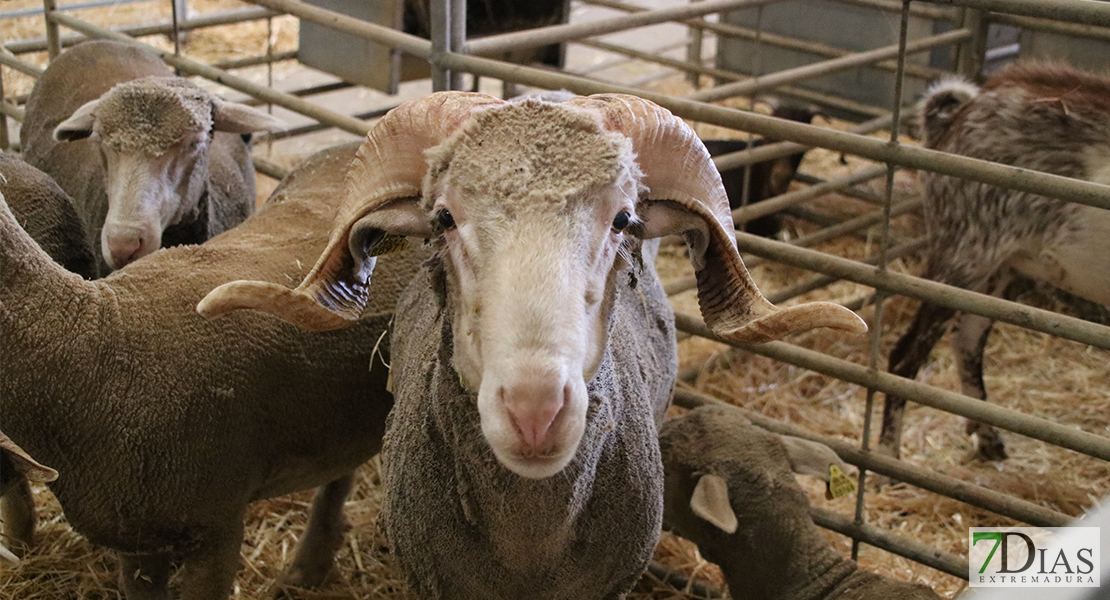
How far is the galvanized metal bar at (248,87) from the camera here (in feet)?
12.4

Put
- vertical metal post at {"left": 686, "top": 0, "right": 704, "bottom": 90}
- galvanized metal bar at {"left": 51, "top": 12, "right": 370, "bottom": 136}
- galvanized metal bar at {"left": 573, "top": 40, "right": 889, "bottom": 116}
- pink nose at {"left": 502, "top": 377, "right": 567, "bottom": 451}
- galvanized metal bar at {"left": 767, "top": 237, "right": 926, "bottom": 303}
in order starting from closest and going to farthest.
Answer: pink nose at {"left": 502, "top": 377, "right": 567, "bottom": 451} < galvanized metal bar at {"left": 51, "top": 12, "right": 370, "bottom": 136} < galvanized metal bar at {"left": 767, "top": 237, "right": 926, "bottom": 303} < galvanized metal bar at {"left": 573, "top": 40, "right": 889, "bottom": 116} < vertical metal post at {"left": 686, "top": 0, "right": 704, "bottom": 90}

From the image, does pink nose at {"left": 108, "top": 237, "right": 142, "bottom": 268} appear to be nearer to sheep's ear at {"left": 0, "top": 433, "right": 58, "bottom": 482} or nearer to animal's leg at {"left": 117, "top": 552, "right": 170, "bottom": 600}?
animal's leg at {"left": 117, "top": 552, "right": 170, "bottom": 600}

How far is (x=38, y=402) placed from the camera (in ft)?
7.95

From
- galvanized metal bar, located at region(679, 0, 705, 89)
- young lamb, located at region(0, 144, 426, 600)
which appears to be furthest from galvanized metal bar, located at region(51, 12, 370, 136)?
galvanized metal bar, located at region(679, 0, 705, 89)

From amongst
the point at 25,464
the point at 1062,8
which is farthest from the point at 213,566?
the point at 1062,8

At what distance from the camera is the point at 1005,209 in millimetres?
4227

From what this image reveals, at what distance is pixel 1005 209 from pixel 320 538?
3058 mm

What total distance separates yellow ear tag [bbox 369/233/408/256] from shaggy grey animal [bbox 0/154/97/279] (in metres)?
1.51

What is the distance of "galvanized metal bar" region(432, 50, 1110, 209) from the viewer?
2.65 m

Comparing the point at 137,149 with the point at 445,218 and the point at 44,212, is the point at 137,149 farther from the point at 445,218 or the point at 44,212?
the point at 445,218

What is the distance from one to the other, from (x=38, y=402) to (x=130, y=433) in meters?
0.22

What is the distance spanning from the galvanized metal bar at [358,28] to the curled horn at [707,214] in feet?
5.30

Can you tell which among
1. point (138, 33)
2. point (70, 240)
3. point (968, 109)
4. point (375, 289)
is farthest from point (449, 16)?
point (138, 33)

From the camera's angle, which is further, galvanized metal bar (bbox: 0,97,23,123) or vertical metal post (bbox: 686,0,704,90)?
vertical metal post (bbox: 686,0,704,90)
